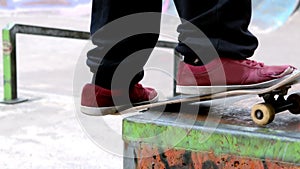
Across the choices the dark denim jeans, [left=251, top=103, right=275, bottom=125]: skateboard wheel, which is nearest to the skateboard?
[left=251, top=103, right=275, bottom=125]: skateboard wheel

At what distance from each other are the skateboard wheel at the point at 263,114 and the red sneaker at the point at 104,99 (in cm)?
40

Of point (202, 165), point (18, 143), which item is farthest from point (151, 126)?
point (18, 143)

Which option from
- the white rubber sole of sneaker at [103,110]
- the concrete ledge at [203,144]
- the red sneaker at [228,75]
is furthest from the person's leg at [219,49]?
the white rubber sole of sneaker at [103,110]

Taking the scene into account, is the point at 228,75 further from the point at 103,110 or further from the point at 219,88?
the point at 103,110

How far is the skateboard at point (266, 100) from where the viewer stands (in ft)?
5.57

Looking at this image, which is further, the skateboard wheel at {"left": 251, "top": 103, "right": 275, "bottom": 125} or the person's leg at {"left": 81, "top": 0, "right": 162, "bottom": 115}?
the person's leg at {"left": 81, "top": 0, "right": 162, "bottom": 115}

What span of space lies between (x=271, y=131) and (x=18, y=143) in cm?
222

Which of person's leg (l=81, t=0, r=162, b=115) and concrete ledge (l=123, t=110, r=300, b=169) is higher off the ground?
person's leg (l=81, t=0, r=162, b=115)

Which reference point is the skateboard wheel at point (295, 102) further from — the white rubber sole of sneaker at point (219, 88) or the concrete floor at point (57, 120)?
the concrete floor at point (57, 120)

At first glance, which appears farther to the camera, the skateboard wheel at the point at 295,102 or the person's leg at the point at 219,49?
the skateboard wheel at the point at 295,102

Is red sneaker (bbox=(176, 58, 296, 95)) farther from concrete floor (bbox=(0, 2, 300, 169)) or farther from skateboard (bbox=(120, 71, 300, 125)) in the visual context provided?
concrete floor (bbox=(0, 2, 300, 169))

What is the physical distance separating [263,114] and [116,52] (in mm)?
526

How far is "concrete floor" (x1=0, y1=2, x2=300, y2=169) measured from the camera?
3.17m

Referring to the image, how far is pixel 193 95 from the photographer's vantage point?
183 cm
